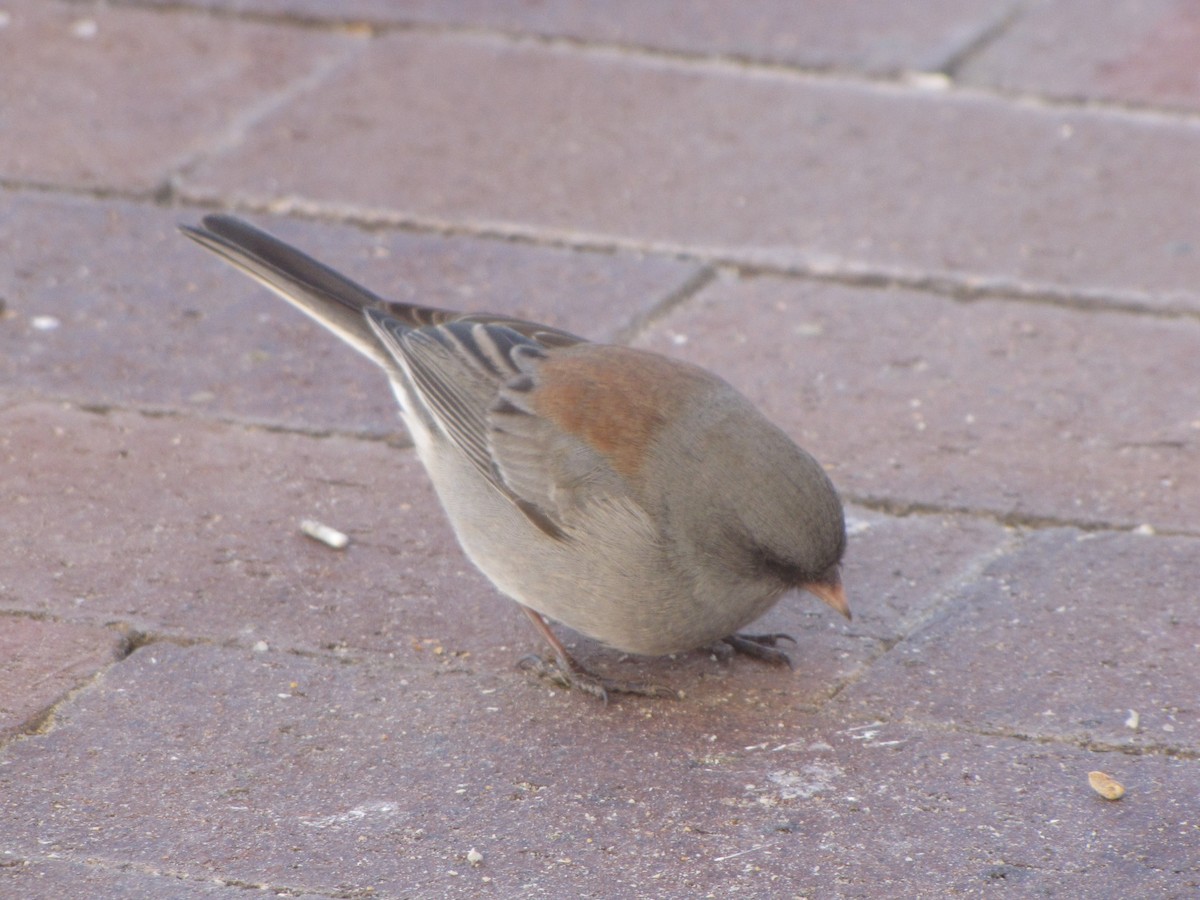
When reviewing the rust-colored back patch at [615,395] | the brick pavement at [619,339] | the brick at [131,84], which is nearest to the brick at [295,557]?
the brick pavement at [619,339]

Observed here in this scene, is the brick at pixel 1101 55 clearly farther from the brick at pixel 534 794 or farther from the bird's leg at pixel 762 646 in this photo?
the brick at pixel 534 794

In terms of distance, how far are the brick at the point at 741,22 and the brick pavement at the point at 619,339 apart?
3 cm

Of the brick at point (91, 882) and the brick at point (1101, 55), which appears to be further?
the brick at point (1101, 55)

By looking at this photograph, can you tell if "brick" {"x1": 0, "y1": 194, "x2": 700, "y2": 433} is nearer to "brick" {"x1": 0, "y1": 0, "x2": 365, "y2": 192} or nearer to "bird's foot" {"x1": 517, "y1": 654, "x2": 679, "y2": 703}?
"brick" {"x1": 0, "y1": 0, "x2": 365, "y2": 192}

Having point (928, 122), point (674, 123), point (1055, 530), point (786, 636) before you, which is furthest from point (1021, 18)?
point (786, 636)

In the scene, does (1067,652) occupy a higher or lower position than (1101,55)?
lower

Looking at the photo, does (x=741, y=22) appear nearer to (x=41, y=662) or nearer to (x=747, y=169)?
(x=747, y=169)

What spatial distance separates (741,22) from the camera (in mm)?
6961

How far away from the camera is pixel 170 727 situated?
3.35 m

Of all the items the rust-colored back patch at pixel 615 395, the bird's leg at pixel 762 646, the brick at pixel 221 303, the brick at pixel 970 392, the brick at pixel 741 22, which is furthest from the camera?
the brick at pixel 741 22

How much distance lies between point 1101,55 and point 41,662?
4.84 meters

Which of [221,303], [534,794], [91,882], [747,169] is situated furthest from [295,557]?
[747,169]

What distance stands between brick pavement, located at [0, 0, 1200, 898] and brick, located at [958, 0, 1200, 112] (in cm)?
2

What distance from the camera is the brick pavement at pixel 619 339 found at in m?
3.10
